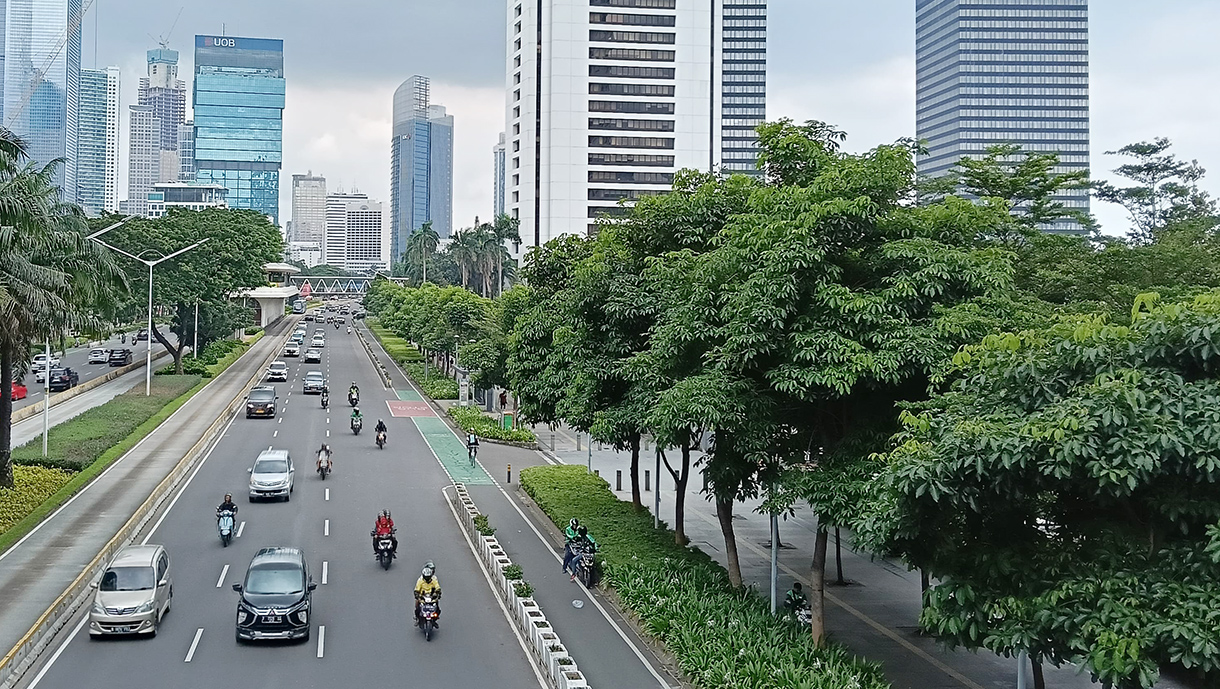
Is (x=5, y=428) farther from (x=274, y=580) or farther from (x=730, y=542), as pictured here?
(x=730, y=542)

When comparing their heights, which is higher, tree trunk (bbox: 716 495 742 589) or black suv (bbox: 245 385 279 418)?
black suv (bbox: 245 385 279 418)

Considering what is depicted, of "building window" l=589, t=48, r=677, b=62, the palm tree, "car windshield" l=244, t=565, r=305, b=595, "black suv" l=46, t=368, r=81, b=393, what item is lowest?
"car windshield" l=244, t=565, r=305, b=595

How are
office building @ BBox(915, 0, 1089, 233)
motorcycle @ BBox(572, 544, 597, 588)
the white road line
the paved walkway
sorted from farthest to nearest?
office building @ BBox(915, 0, 1089, 233), motorcycle @ BBox(572, 544, 597, 588), the paved walkway, the white road line

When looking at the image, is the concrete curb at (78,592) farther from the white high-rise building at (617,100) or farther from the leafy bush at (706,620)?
the white high-rise building at (617,100)

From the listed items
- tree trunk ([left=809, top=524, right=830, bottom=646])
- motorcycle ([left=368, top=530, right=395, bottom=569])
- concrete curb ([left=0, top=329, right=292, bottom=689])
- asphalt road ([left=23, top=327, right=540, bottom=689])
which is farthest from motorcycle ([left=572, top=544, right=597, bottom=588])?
concrete curb ([left=0, top=329, right=292, bottom=689])

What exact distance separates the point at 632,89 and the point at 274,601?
89.7 m

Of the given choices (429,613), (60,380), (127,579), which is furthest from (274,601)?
(60,380)

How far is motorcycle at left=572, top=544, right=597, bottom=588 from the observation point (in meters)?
23.9

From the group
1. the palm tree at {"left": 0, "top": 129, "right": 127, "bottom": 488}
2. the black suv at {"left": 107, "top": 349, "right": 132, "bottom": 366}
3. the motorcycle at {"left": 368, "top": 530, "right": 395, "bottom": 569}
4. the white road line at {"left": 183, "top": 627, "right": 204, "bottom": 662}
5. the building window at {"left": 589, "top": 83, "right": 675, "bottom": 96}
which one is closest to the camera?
the white road line at {"left": 183, "top": 627, "right": 204, "bottom": 662}

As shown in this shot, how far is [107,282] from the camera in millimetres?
34250

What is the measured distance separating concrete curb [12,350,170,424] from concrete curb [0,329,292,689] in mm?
Result: 8353

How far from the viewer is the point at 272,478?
111ft

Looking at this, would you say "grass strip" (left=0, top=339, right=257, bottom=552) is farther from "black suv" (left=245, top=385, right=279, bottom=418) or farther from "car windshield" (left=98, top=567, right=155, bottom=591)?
"car windshield" (left=98, top=567, right=155, bottom=591)

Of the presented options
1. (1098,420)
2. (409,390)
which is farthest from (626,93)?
(1098,420)
